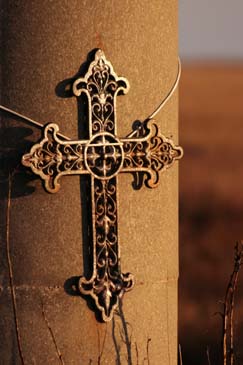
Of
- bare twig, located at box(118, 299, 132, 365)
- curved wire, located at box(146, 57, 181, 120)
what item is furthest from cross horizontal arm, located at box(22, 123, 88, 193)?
bare twig, located at box(118, 299, 132, 365)

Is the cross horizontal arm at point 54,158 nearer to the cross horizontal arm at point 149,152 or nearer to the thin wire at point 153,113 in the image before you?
the thin wire at point 153,113

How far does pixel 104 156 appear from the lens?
4.20 metres

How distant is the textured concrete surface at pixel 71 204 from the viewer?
4.09 m

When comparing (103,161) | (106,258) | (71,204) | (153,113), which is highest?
(153,113)

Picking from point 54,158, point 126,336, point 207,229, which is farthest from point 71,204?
point 207,229

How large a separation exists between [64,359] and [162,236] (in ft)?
1.66

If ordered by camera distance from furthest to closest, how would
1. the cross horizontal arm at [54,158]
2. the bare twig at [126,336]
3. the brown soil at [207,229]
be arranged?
the brown soil at [207,229], the bare twig at [126,336], the cross horizontal arm at [54,158]

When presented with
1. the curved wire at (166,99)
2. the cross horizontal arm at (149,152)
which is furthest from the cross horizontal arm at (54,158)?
the curved wire at (166,99)

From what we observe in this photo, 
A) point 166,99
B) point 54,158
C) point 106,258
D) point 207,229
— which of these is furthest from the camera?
point 207,229

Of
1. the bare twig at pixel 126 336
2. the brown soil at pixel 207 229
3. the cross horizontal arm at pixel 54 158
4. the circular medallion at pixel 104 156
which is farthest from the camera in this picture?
the brown soil at pixel 207 229

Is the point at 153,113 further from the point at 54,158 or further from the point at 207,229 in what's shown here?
the point at 207,229

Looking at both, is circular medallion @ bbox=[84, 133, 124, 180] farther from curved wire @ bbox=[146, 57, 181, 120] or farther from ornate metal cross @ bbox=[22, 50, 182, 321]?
curved wire @ bbox=[146, 57, 181, 120]

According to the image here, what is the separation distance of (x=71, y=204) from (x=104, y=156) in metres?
0.18

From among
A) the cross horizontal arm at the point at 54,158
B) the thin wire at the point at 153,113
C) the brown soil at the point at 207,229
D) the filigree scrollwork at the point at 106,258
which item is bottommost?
the brown soil at the point at 207,229
